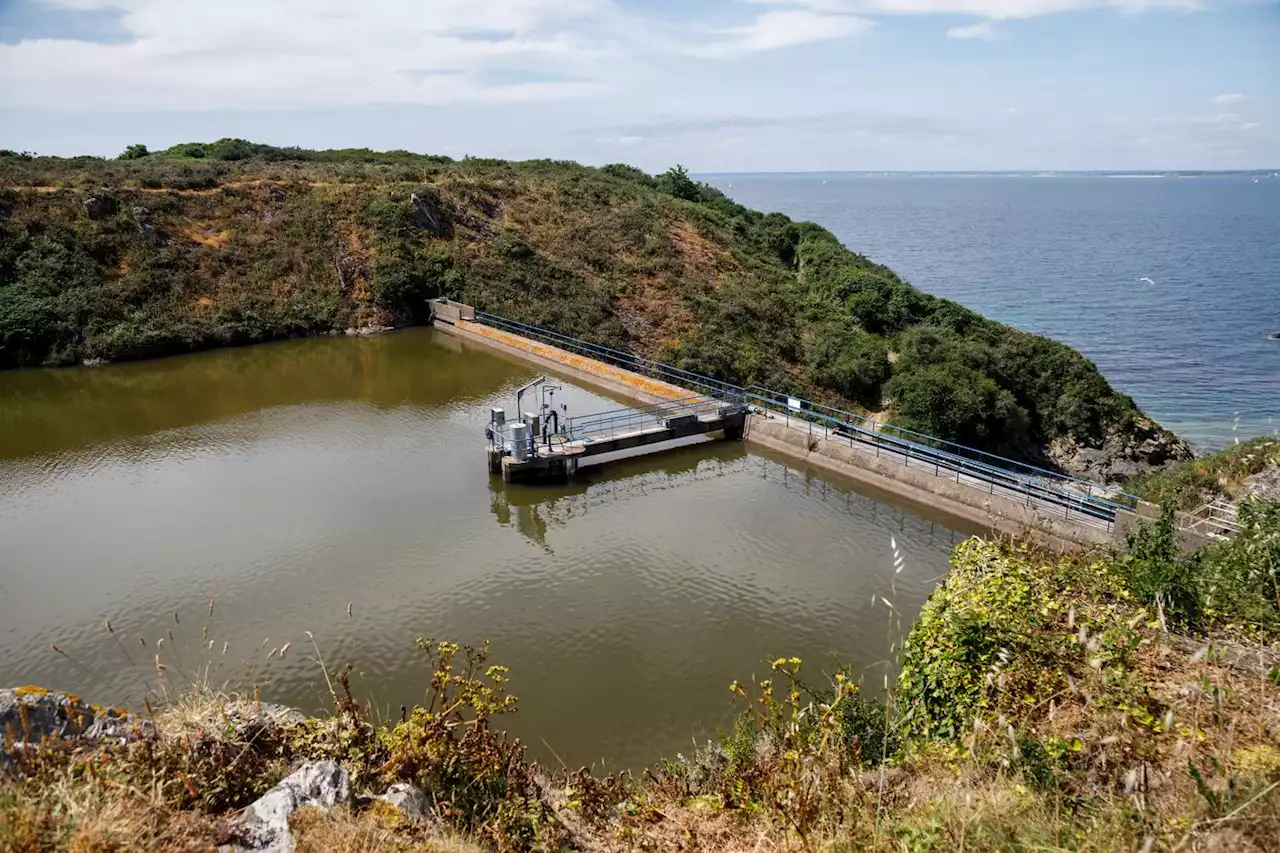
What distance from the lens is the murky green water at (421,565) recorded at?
36.0ft

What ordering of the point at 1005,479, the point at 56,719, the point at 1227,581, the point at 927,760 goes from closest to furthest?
the point at 56,719, the point at 927,760, the point at 1227,581, the point at 1005,479

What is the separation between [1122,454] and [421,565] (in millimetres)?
24945

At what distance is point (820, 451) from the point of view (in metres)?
19.5

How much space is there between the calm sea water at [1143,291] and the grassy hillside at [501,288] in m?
7.77

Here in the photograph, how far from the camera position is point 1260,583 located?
7.22 metres

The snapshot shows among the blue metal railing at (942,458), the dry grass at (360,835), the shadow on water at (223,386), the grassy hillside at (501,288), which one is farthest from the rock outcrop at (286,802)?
the grassy hillside at (501,288)

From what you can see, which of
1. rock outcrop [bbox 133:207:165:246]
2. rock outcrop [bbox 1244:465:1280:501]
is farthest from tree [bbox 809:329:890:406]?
rock outcrop [bbox 133:207:165:246]

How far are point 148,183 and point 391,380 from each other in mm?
21267

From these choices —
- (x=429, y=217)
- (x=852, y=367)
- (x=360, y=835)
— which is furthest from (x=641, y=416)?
(x=429, y=217)

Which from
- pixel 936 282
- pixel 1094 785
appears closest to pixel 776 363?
pixel 1094 785

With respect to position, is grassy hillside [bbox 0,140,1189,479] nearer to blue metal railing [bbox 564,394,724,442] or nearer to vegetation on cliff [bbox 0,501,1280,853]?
blue metal railing [bbox 564,394,724,442]

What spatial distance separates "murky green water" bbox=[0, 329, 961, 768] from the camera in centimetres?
1098

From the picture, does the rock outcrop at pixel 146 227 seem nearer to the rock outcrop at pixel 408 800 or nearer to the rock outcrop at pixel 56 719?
the rock outcrop at pixel 56 719

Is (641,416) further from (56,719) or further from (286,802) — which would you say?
(286,802)
